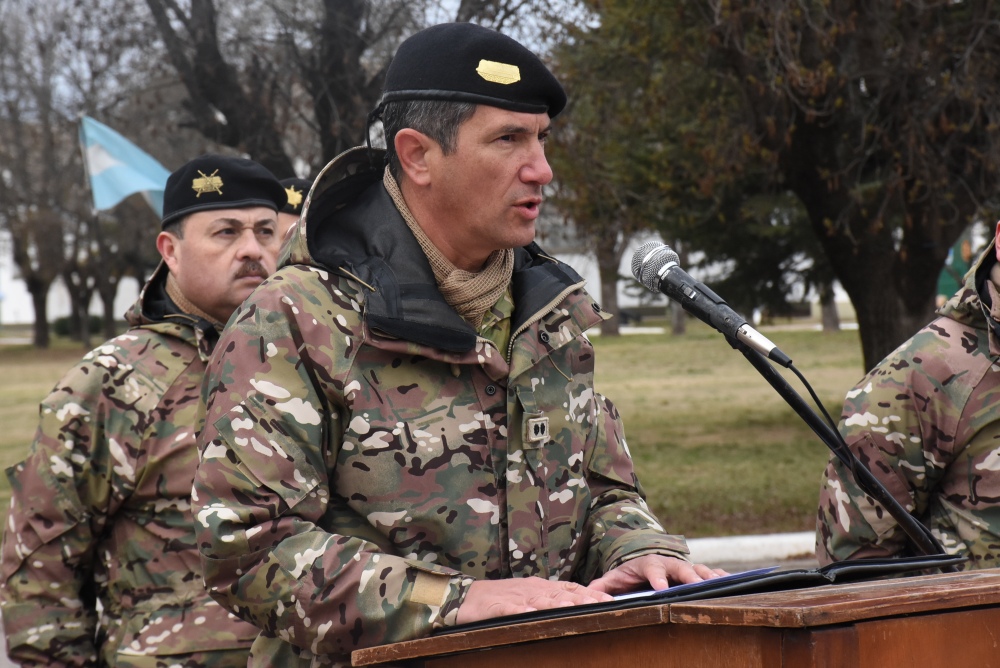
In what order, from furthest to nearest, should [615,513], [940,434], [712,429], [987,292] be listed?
[712,429]
[987,292]
[940,434]
[615,513]

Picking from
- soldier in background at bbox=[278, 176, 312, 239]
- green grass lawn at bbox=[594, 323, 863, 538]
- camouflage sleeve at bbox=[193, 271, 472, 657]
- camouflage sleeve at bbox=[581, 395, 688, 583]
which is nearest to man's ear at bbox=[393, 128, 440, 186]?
camouflage sleeve at bbox=[193, 271, 472, 657]

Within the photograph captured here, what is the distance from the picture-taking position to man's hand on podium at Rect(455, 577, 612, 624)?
2.09 metres

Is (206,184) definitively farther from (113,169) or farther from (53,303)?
(53,303)

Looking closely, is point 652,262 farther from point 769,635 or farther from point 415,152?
point 769,635

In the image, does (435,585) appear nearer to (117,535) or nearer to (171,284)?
(117,535)

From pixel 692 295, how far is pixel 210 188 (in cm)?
213

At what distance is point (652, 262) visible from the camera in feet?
8.30

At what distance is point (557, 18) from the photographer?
38.4ft

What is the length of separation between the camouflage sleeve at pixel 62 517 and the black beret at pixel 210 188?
2.35ft

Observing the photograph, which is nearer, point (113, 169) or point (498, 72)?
point (498, 72)

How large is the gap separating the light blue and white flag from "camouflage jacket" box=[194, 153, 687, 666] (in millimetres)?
8157

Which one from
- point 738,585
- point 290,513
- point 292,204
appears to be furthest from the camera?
point 292,204

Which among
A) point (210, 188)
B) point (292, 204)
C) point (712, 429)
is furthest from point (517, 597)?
point (712, 429)

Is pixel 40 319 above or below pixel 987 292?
below
